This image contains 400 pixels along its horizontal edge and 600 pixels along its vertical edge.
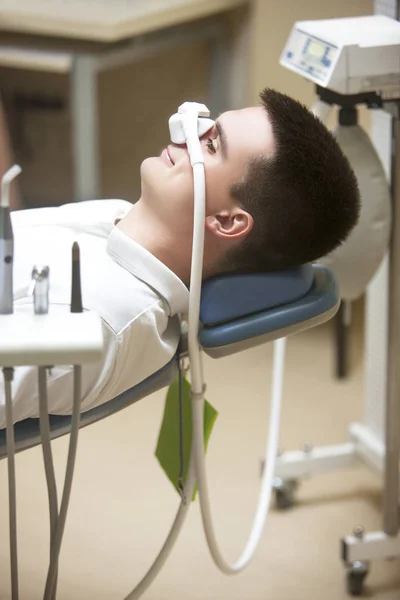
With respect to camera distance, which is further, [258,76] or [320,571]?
[258,76]

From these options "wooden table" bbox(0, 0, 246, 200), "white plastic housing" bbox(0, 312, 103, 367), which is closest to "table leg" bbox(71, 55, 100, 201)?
"wooden table" bbox(0, 0, 246, 200)

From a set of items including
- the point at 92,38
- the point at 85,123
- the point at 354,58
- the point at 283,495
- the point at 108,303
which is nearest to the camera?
the point at 108,303

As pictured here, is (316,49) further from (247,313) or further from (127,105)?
(127,105)

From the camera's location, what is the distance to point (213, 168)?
46.0 inches

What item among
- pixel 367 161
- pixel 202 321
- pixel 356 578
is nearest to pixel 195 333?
pixel 202 321

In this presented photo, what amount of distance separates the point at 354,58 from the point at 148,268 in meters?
0.54

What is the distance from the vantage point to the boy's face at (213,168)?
1.17 metres

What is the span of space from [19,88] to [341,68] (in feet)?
7.30

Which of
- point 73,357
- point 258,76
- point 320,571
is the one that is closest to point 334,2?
point 258,76

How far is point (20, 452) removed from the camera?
1182 millimetres

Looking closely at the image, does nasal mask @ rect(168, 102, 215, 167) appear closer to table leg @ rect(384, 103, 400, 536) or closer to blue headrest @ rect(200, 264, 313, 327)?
blue headrest @ rect(200, 264, 313, 327)

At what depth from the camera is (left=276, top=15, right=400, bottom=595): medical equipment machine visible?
4.54 ft

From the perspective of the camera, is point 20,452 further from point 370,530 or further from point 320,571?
point 370,530

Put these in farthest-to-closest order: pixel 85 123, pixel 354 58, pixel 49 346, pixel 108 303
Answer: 1. pixel 85 123
2. pixel 354 58
3. pixel 108 303
4. pixel 49 346
